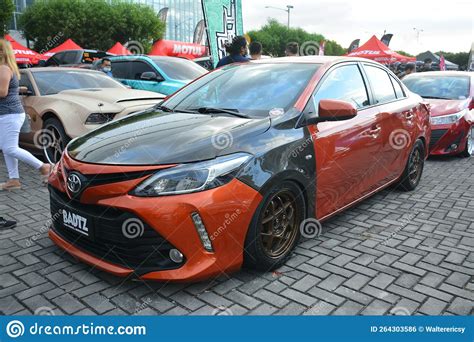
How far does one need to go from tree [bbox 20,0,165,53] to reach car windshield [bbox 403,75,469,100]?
31.3 metres

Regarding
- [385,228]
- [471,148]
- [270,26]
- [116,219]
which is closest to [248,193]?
[116,219]

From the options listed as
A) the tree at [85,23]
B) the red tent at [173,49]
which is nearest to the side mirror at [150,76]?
the red tent at [173,49]

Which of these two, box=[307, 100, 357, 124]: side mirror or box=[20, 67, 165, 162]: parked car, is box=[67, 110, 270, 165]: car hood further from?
box=[20, 67, 165, 162]: parked car

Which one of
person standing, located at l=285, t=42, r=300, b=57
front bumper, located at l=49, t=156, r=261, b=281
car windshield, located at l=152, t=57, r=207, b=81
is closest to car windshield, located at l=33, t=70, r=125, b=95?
car windshield, located at l=152, t=57, r=207, b=81

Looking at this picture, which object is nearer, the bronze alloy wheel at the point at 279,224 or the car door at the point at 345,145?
the bronze alloy wheel at the point at 279,224

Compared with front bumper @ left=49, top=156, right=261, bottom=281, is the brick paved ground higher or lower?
lower

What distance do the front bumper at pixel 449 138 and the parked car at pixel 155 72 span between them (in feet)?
15.7

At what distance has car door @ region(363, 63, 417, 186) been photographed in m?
4.34

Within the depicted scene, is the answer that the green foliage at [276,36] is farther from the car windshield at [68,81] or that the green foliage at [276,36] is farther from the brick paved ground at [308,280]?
the brick paved ground at [308,280]

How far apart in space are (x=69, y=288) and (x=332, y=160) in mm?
2163

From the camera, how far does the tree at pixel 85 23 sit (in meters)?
35.9

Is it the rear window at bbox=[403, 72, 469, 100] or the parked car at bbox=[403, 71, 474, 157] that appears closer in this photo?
the parked car at bbox=[403, 71, 474, 157]

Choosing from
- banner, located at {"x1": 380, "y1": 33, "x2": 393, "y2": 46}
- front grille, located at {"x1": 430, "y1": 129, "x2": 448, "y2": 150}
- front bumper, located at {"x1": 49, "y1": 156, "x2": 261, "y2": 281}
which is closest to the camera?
front bumper, located at {"x1": 49, "y1": 156, "x2": 261, "y2": 281}

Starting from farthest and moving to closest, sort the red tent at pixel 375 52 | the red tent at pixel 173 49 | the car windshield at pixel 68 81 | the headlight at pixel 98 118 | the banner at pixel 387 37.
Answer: the banner at pixel 387 37 < the red tent at pixel 173 49 < the red tent at pixel 375 52 < the car windshield at pixel 68 81 < the headlight at pixel 98 118
